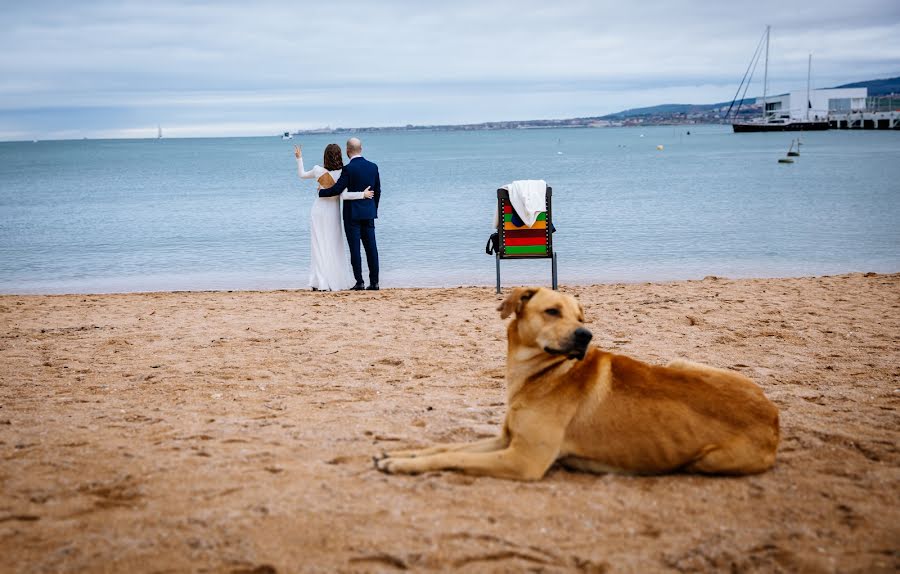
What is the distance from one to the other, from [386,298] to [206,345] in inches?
131

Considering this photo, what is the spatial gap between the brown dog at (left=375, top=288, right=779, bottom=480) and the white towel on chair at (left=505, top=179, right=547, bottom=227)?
6.41 metres

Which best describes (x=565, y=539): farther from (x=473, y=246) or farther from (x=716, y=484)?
(x=473, y=246)

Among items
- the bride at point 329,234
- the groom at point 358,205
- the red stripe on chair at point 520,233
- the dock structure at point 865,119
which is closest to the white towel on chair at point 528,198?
the red stripe on chair at point 520,233

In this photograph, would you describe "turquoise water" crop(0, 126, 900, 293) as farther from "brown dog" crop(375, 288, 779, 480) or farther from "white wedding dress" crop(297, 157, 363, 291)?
"brown dog" crop(375, 288, 779, 480)

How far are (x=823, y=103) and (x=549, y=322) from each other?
13523cm

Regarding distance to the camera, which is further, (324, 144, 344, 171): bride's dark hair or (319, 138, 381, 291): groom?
(324, 144, 344, 171): bride's dark hair

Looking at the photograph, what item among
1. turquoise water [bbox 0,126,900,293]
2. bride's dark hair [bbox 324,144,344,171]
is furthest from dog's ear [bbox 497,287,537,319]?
turquoise water [bbox 0,126,900,293]

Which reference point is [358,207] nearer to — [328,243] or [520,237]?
[328,243]

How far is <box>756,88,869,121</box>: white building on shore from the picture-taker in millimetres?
120812

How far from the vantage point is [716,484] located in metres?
3.86

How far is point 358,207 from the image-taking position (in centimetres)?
1133

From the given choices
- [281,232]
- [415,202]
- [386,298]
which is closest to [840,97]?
[415,202]

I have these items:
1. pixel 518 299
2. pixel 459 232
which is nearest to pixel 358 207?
pixel 518 299

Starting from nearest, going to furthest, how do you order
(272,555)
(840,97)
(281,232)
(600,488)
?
(272,555)
(600,488)
(281,232)
(840,97)
